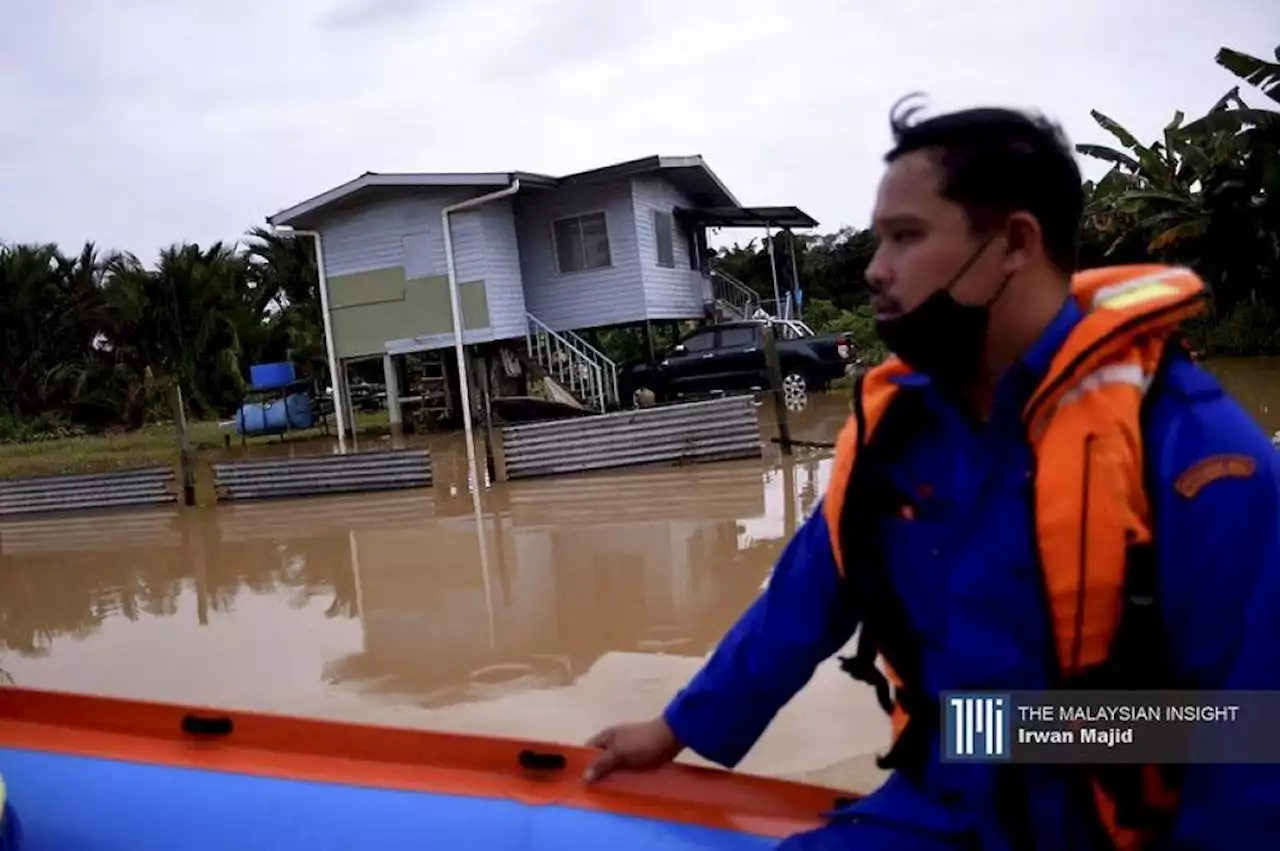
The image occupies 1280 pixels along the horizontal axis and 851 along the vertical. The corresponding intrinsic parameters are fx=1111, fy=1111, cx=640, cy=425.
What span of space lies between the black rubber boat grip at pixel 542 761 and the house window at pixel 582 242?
17123 millimetres

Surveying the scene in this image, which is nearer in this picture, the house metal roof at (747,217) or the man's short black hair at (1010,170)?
the man's short black hair at (1010,170)

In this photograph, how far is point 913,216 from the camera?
1.70 meters

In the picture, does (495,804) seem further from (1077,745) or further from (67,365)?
(67,365)

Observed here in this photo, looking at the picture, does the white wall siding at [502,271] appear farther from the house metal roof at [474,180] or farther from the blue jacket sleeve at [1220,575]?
the blue jacket sleeve at [1220,575]

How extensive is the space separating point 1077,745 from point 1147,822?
135mm

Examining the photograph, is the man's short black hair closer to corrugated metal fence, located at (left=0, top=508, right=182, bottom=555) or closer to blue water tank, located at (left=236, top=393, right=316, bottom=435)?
corrugated metal fence, located at (left=0, top=508, right=182, bottom=555)

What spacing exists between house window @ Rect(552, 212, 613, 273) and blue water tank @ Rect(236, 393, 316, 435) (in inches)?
219

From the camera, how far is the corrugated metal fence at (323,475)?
1192 centimetres

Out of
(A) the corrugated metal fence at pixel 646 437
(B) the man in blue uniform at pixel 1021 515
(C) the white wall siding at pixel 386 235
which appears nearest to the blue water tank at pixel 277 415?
(C) the white wall siding at pixel 386 235

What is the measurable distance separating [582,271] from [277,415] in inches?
249

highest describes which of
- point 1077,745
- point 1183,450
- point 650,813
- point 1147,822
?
point 1183,450

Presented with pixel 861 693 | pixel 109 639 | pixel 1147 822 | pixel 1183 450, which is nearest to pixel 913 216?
pixel 1183 450

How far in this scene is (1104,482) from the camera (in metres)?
1.44

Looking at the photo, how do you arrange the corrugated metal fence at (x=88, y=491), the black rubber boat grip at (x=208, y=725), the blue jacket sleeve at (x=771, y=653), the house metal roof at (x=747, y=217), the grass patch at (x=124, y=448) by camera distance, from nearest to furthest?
the blue jacket sleeve at (x=771, y=653) → the black rubber boat grip at (x=208, y=725) → the corrugated metal fence at (x=88, y=491) → the grass patch at (x=124, y=448) → the house metal roof at (x=747, y=217)
